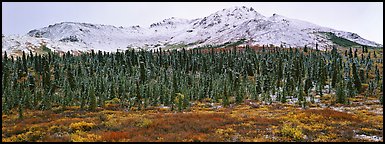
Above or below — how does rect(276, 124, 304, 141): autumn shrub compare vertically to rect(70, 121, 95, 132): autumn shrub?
above

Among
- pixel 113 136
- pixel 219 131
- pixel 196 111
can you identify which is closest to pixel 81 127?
pixel 113 136

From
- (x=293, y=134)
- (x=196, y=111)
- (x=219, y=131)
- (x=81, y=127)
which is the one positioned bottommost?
(x=196, y=111)

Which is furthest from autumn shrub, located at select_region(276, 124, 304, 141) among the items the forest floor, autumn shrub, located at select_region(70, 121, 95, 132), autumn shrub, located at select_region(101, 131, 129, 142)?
autumn shrub, located at select_region(70, 121, 95, 132)

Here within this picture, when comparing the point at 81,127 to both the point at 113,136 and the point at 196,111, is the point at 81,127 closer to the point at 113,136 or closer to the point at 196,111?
the point at 113,136

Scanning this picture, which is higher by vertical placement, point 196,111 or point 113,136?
point 113,136

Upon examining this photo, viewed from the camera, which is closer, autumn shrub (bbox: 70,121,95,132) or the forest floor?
the forest floor

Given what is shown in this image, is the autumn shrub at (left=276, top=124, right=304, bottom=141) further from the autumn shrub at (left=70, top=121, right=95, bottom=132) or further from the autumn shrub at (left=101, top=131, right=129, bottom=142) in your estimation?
the autumn shrub at (left=70, top=121, right=95, bottom=132)

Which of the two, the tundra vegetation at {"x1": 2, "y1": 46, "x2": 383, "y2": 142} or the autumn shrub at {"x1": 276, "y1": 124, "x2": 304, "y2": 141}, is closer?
the autumn shrub at {"x1": 276, "y1": 124, "x2": 304, "y2": 141}

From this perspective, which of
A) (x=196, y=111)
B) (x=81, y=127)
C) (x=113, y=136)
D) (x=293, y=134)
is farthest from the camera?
(x=196, y=111)

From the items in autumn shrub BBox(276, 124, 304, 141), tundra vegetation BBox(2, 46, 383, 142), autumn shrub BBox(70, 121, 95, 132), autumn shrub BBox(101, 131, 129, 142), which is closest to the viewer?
autumn shrub BBox(101, 131, 129, 142)

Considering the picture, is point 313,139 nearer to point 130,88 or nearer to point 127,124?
point 127,124

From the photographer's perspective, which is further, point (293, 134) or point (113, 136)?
point (293, 134)

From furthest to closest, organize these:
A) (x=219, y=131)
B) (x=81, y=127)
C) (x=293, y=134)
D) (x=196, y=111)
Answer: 1. (x=196, y=111)
2. (x=81, y=127)
3. (x=219, y=131)
4. (x=293, y=134)

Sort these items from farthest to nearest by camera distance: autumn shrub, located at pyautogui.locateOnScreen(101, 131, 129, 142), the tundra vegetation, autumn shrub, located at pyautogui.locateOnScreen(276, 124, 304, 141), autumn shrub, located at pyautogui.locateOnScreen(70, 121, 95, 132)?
autumn shrub, located at pyautogui.locateOnScreen(70, 121, 95, 132) < the tundra vegetation < autumn shrub, located at pyautogui.locateOnScreen(276, 124, 304, 141) < autumn shrub, located at pyautogui.locateOnScreen(101, 131, 129, 142)
